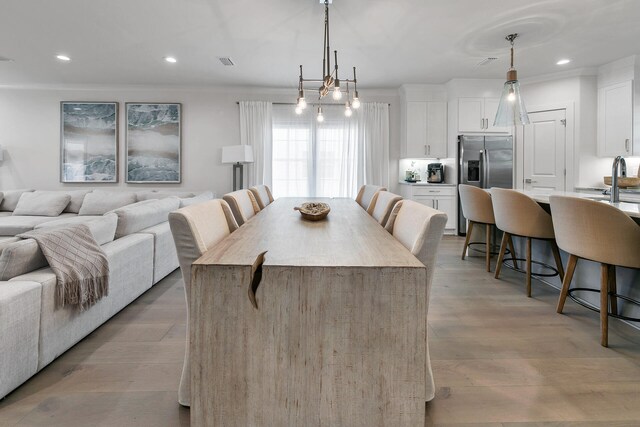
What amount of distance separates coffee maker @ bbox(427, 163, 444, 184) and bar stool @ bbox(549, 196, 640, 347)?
3.58 m

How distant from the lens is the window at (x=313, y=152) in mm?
5961

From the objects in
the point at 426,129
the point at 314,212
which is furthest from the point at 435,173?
the point at 314,212

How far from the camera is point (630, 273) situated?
2301mm

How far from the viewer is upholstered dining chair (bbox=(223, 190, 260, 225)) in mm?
2305

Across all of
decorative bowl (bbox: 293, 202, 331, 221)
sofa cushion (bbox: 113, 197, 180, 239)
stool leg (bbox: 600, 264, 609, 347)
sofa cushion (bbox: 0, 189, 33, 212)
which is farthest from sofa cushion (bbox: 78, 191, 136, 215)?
stool leg (bbox: 600, 264, 609, 347)

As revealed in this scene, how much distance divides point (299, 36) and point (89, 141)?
4214mm

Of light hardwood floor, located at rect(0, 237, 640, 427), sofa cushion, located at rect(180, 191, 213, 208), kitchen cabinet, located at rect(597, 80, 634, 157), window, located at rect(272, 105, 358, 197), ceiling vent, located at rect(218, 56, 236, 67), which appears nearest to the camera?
light hardwood floor, located at rect(0, 237, 640, 427)

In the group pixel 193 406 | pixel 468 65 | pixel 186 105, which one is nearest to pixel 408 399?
pixel 193 406

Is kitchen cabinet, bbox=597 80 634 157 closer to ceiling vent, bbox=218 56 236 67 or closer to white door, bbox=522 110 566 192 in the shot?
white door, bbox=522 110 566 192

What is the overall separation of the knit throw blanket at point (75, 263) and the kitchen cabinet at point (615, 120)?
595cm

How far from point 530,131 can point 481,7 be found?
299cm

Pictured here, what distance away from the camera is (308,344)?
1065mm

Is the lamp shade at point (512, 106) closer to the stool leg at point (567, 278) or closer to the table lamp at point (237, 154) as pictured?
the stool leg at point (567, 278)

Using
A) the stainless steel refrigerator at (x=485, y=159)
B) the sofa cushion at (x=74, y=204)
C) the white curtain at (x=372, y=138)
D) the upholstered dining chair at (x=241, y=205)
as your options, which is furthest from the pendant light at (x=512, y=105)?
the sofa cushion at (x=74, y=204)
